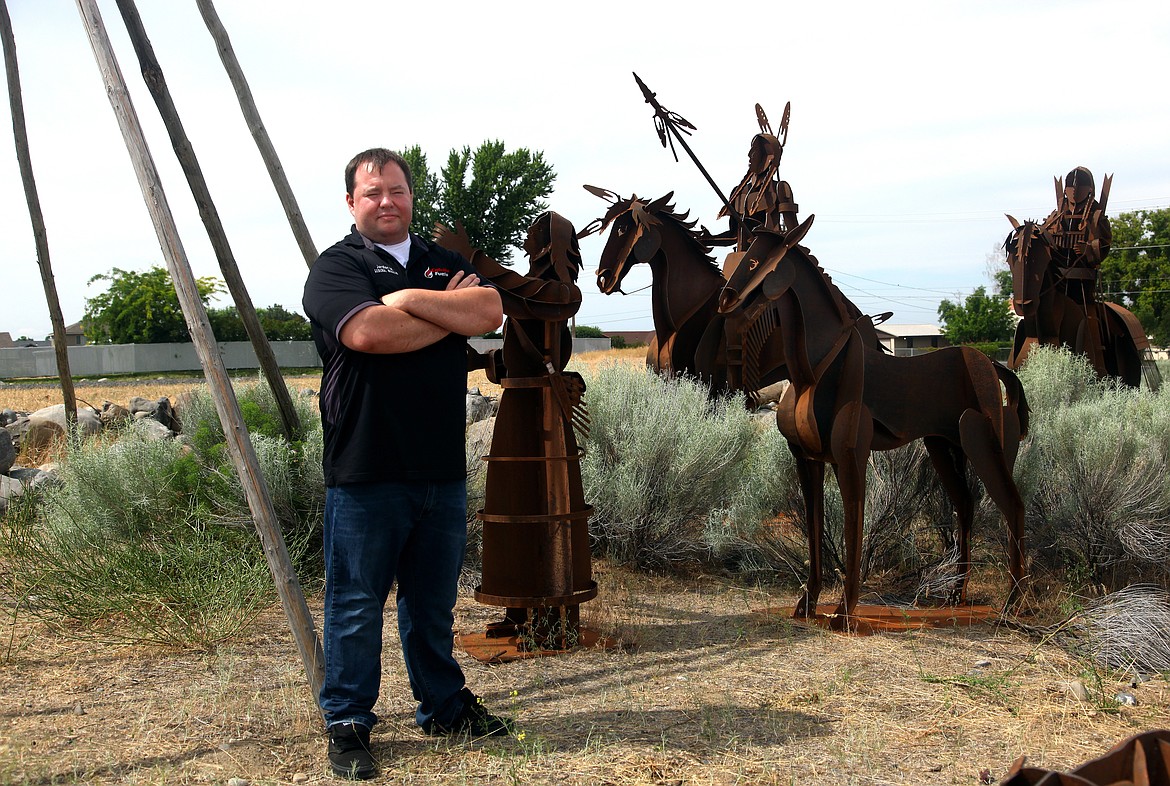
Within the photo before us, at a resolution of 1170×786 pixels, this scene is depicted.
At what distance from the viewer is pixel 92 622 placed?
538 centimetres

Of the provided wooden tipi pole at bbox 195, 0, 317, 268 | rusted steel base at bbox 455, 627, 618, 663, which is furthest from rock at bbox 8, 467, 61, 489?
rusted steel base at bbox 455, 627, 618, 663

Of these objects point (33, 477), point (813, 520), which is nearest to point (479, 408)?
point (33, 477)

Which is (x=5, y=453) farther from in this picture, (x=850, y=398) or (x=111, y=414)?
(x=850, y=398)

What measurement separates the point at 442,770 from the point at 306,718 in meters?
0.83

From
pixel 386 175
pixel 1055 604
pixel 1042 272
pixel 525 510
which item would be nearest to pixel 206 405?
pixel 525 510

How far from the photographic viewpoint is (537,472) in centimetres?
504

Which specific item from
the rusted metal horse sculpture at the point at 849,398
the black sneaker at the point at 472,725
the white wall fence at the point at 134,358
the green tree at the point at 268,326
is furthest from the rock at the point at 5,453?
the green tree at the point at 268,326

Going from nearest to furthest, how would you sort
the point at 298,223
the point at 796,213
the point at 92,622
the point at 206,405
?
the point at 92,622 < the point at 298,223 < the point at 206,405 < the point at 796,213

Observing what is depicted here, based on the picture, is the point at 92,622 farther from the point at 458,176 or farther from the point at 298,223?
the point at 458,176

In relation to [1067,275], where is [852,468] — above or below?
below

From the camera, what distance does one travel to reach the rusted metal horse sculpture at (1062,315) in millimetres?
9984

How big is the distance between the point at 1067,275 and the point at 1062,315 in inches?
18.7

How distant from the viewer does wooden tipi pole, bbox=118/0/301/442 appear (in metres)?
5.89

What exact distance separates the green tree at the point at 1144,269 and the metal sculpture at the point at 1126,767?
45.1 metres
